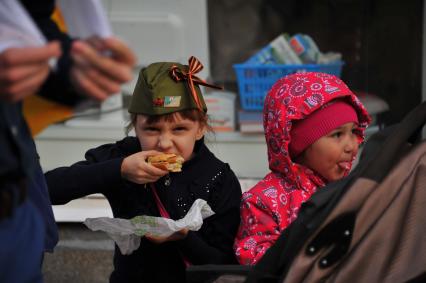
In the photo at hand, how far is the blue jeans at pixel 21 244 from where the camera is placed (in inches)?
65.5

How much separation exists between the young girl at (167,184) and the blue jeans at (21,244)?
0.85 meters

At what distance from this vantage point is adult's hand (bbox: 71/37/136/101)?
4.94 ft

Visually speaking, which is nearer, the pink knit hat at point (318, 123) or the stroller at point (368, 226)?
the stroller at point (368, 226)

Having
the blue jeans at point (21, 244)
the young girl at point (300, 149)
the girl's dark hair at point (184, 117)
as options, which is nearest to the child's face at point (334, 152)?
the young girl at point (300, 149)

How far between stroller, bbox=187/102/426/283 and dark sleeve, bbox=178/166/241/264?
0.67m

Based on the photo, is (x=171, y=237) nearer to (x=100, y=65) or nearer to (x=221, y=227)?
(x=221, y=227)

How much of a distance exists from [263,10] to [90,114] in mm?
1186

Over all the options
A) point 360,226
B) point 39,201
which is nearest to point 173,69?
point 39,201

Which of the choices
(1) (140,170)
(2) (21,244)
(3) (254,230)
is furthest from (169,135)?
(2) (21,244)

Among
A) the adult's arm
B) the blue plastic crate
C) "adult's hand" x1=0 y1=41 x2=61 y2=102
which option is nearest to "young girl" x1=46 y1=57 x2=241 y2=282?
the adult's arm

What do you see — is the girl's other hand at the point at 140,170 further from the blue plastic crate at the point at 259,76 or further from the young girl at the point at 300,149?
the blue plastic crate at the point at 259,76

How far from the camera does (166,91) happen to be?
2668 millimetres

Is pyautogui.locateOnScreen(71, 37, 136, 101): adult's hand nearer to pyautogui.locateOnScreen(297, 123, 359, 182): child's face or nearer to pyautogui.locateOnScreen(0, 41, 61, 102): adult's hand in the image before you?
pyautogui.locateOnScreen(0, 41, 61, 102): adult's hand

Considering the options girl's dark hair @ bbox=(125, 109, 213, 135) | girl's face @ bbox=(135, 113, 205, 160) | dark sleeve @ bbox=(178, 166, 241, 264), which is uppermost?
girl's dark hair @ bbox=(125, 109, 213, 135)
